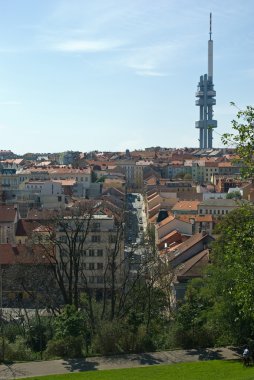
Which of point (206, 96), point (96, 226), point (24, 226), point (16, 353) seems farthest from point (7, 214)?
point (206, 96)

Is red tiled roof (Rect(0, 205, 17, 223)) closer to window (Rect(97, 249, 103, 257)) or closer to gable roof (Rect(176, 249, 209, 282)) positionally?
window (Rect(97, 249, 103, 257))

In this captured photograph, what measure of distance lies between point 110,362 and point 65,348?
1.63 m

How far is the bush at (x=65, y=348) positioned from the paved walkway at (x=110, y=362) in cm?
53

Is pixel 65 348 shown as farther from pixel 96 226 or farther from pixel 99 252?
pixel 96 226

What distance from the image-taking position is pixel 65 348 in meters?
18.8

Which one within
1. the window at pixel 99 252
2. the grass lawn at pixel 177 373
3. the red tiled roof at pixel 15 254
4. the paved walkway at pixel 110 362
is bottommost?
the paved walkway at pixel 110 362

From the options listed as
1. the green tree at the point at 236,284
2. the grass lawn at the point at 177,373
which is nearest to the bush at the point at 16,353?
the grass lawn at the point at 177,373

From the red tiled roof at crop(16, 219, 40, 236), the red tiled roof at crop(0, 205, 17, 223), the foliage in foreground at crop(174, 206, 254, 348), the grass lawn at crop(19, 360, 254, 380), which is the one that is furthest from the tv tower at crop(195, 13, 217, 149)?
the grass lawn at crop(19, 360, 254, 380)

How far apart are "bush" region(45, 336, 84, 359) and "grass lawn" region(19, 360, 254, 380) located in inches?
77.4

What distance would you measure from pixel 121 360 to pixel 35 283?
10.3 m

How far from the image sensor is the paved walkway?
17.1 meters

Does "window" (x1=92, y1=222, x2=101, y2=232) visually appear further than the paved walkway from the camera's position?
Yes

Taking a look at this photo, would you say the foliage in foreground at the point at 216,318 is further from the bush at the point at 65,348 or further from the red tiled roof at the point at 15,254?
the red tiled roof at the point at 15,254

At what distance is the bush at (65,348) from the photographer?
18.7 m
